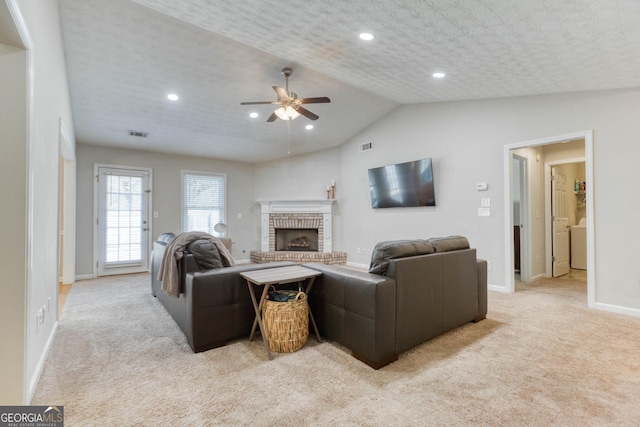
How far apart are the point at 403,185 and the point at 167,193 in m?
4.86

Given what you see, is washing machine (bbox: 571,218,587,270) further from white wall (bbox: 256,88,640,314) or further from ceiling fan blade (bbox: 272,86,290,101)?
ceiling fan blade (bbox: 272,86,290,101)

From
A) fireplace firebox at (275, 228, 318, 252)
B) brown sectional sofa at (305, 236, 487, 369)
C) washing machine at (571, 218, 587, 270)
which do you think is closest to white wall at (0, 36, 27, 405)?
brown sectional sofa at (305, 236, 487, 369)

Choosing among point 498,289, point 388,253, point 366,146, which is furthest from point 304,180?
point 388,253

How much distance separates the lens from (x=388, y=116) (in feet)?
18.3

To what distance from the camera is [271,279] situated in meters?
2.29

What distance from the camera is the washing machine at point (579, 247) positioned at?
5.66 meters

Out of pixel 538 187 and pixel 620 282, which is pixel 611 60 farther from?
pixel 538 187

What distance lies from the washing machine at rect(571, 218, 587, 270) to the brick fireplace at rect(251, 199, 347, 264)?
14.5 ft

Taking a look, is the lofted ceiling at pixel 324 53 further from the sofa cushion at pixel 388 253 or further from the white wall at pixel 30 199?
the sofa cushion at pixel 388 253

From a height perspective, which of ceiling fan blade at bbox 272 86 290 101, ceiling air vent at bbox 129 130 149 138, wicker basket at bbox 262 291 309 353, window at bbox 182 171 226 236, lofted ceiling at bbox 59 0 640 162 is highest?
lofted ceiling at bbox 59 0 640 162

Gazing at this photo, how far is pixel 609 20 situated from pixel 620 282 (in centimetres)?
274

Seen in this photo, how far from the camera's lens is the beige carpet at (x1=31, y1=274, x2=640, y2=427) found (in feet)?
5.35

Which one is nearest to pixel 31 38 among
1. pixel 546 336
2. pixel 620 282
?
pixel 546 336

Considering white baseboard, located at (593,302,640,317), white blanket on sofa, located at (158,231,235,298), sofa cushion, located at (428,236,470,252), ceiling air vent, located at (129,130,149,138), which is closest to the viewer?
white blanket on sofa, located at (158,231,235,298)
